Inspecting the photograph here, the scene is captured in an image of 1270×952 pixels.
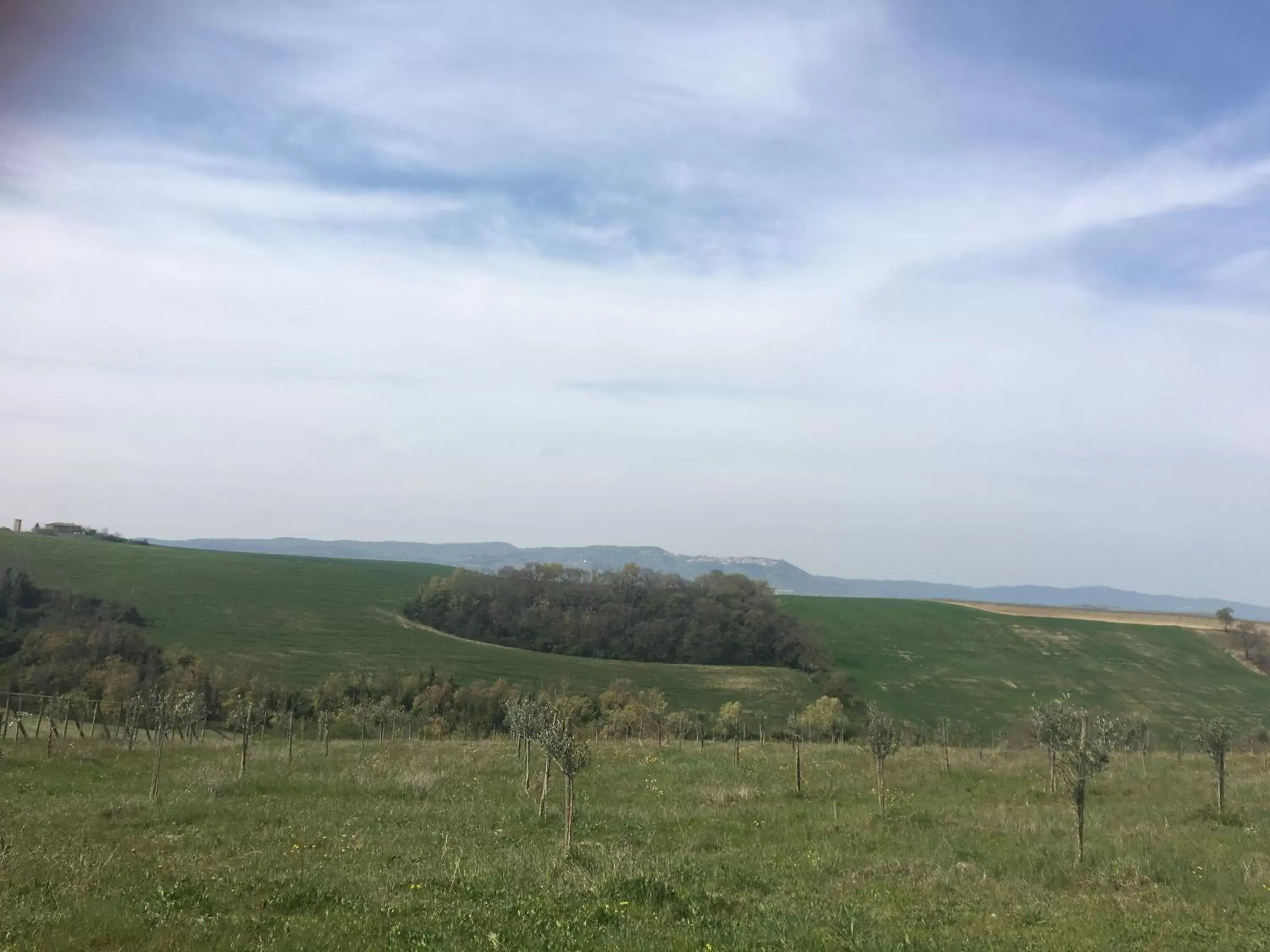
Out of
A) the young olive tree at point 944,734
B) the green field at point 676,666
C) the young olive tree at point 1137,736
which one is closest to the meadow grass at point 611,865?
the young olive tree at point 944,734

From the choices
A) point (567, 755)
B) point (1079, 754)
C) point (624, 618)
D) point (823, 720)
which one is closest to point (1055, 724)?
point (1079, 754)

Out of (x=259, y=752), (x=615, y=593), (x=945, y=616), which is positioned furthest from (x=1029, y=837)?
(x=945, y=616)

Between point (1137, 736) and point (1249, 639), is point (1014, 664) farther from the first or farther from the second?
point (1137, 736)

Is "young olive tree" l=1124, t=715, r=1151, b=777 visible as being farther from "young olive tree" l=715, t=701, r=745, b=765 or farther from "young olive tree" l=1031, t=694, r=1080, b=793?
"young olive tree" l=715, t=701, r=745, b=765

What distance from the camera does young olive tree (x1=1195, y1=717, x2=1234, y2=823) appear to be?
873 inches

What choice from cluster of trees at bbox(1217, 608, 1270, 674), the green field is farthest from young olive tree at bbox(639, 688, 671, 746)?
cluster of trees at bbox(1217, 608, 1270, 674)

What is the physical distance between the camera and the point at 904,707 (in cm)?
7006

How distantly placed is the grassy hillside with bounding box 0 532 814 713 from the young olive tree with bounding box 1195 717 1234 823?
4638cm

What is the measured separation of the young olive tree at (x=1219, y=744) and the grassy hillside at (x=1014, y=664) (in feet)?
141

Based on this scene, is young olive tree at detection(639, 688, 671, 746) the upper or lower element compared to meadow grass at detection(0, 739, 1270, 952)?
lower

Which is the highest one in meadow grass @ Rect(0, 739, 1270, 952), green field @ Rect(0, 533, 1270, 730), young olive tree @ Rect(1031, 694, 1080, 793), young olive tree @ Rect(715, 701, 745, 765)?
young olive tree @ Rect(1031, 694, 1080, 793)

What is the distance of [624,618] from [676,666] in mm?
9549

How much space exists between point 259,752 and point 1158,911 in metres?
34.3

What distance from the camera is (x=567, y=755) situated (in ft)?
Answer: 58.9
